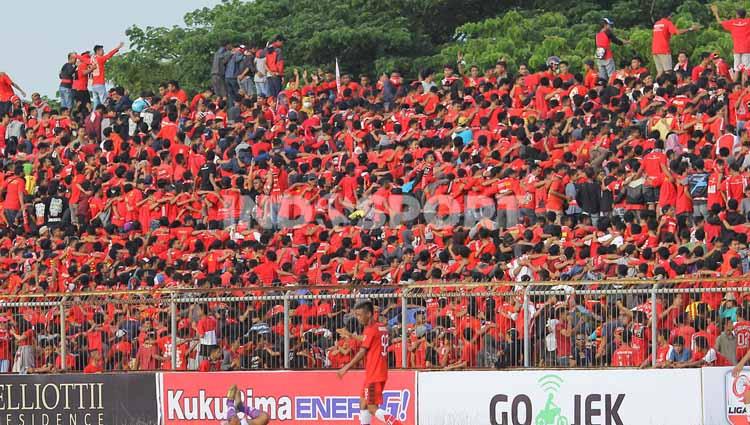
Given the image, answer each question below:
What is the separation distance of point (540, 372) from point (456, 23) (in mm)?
29483

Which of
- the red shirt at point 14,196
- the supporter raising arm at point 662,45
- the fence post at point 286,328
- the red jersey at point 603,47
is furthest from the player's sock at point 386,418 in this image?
the red shirt at point 14,196

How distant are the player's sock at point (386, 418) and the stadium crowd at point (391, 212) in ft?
3.00

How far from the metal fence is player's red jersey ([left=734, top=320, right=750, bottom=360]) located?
0.32ft

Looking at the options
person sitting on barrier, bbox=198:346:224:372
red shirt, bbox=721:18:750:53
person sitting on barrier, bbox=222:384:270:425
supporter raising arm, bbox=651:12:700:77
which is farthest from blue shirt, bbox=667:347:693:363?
supporter raising arm, bbox=651:12:700:77

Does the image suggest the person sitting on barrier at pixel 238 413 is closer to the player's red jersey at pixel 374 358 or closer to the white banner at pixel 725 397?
the player's red jersey at pixel 374 358

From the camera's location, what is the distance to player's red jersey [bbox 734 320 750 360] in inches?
786

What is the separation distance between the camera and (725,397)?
20.4m

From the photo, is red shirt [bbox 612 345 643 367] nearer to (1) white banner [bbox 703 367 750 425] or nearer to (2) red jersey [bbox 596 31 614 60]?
(1) white banner [bbox 703 367 750 425]

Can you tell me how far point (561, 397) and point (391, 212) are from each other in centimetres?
710

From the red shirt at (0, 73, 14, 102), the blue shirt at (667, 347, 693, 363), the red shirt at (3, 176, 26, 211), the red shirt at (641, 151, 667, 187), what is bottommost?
the blue shirt at (667, 347, 693, 363)

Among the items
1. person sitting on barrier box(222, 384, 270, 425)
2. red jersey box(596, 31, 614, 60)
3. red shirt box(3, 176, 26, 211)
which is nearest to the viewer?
person sitting on barrier box(222, 384, 270, 425)

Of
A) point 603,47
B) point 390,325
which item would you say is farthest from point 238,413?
point 603,47

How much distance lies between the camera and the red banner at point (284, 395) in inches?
878

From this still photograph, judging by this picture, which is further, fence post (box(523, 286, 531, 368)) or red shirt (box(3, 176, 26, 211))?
red shirt (box(3, 176, 26, 211))
